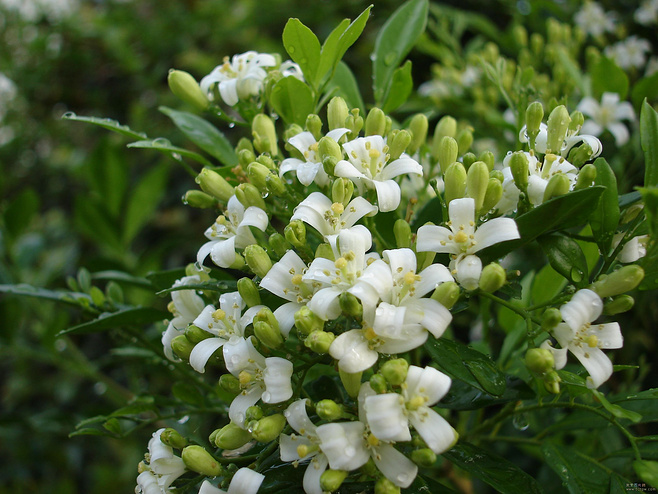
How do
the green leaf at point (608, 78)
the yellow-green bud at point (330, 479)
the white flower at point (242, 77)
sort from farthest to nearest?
the green leaf at point (608, 78) < the white flower at point (242, 77) < the yellow-green bud at point (330, 479)

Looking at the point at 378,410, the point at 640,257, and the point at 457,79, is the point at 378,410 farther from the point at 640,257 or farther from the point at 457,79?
the point at 457,79

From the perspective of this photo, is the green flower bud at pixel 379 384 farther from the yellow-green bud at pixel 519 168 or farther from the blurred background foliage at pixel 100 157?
the blurred background foliage at pixel 100 157

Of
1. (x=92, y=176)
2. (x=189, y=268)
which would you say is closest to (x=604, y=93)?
(x=189, y=268)

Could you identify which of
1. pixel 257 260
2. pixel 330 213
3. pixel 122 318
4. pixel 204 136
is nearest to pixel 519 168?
pixel 330 213

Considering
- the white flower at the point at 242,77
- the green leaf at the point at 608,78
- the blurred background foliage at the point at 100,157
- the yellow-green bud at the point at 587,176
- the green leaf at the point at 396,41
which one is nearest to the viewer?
the yellow-green bud at the point at 587,176

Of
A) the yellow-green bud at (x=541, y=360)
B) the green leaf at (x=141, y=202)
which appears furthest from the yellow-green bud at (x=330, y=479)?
the green leaf at (x=141, y=202)

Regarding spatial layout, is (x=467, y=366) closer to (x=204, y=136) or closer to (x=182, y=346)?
(x=182, y=346)
